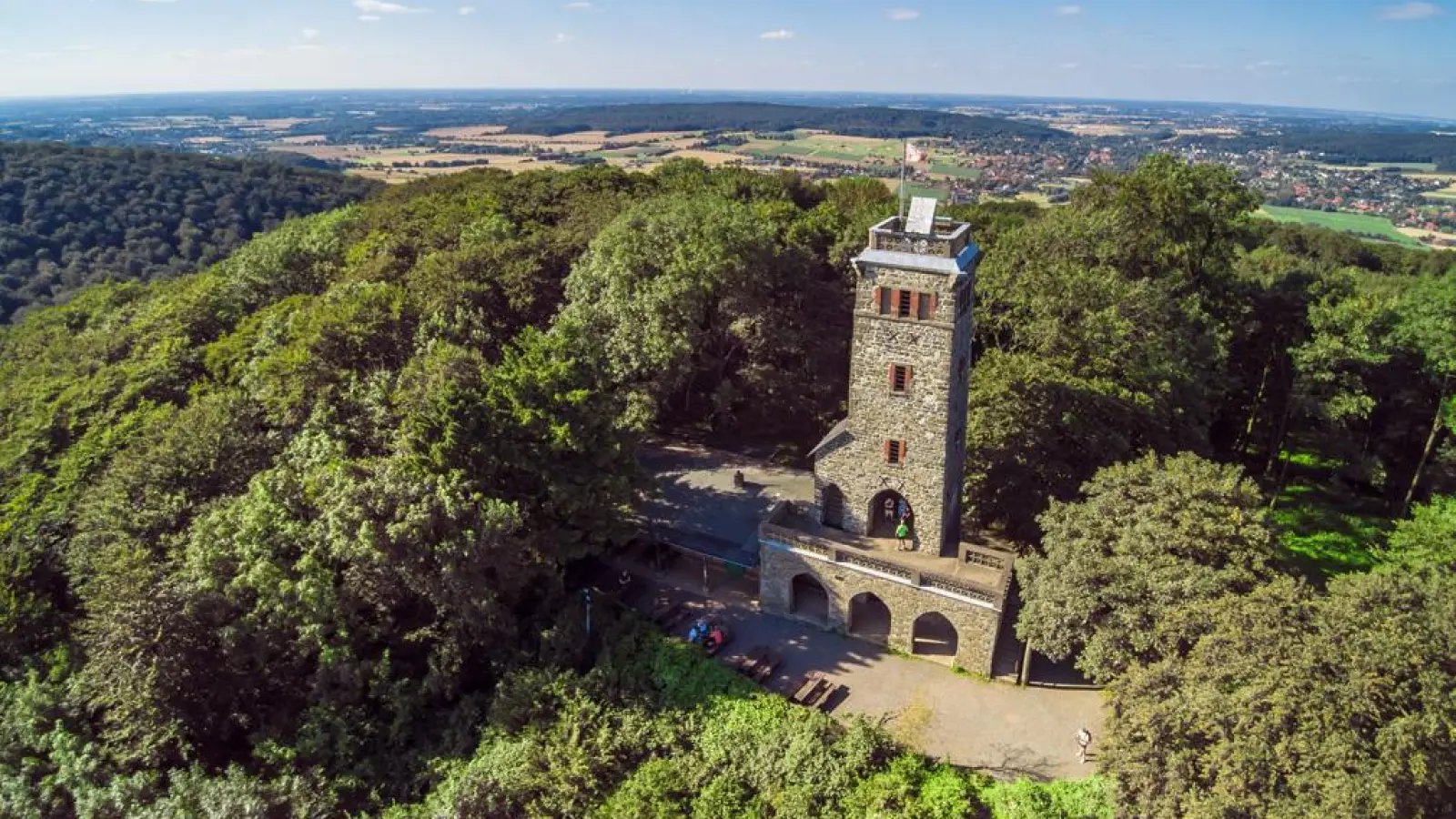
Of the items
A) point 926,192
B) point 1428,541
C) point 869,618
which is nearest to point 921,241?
point 926,192

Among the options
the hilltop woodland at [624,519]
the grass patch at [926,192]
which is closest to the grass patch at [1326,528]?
the hilltop woodland at [624,519]

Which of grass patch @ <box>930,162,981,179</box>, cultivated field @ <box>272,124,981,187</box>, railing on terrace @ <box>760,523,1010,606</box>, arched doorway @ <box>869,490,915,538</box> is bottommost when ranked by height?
railing on terrace @ <box>760,523,1010,606</box>

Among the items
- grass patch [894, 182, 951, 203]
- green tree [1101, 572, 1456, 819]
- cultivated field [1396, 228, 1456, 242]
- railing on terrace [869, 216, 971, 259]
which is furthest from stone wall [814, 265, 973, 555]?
cultivated field [1396, 228, 1456, 242]

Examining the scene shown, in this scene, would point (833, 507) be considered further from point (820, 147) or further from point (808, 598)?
point (820, 147)

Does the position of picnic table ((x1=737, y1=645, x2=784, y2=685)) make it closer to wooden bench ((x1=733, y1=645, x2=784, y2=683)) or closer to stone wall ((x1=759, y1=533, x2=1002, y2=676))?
wooden bench ((x1=733, y1=645, x2=784, y2=683))

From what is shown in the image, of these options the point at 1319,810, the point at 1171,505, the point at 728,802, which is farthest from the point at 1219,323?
the point at 728,802
